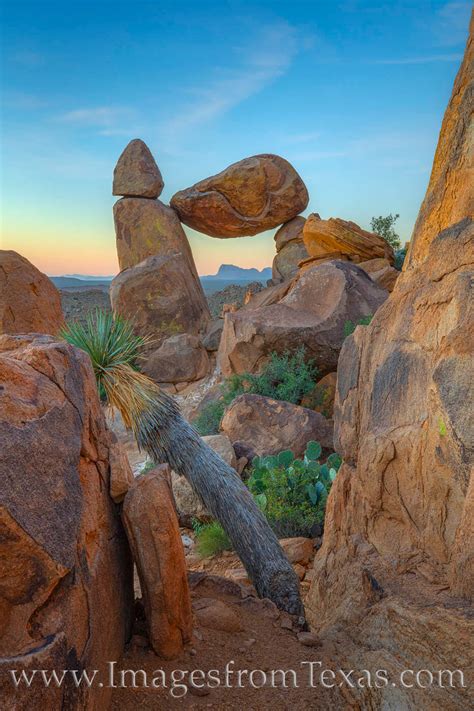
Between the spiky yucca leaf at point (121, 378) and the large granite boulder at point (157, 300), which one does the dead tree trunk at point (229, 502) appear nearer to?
the spiky yucca leaf at point (121, 378)

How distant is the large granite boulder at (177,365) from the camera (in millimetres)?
17062

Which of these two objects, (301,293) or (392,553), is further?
(301,293)

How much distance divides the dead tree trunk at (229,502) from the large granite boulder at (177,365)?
10.9 m

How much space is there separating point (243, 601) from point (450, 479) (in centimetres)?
190

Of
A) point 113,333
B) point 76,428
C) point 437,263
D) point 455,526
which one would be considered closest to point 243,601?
point 455,526

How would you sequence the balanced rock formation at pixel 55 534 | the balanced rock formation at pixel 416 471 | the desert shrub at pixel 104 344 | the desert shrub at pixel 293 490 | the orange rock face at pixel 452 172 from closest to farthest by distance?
the balanced rock formation at pixel 55 534, the balanced rock formation at pixel 416 471, the orange rock face at pixel 452 172, the desert shrub at pixel 104 344, the desert shrub at pixel 293 490

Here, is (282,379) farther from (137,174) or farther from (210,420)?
(137,174)

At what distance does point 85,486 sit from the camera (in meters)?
3.10

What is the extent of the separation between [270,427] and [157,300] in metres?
9.85

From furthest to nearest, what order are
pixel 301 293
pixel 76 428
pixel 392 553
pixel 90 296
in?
pixel 90 296 → pixel 301 293 → pixel 392 553 → pixel 76 428

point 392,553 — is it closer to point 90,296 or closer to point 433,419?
point 433,419

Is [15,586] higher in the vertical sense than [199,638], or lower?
higher

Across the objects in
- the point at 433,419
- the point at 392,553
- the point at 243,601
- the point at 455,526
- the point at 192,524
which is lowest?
the point at 192,524

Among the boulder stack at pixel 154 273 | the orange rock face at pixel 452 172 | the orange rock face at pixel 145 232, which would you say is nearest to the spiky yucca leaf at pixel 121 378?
the orange rock face at pixel 452 172
